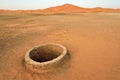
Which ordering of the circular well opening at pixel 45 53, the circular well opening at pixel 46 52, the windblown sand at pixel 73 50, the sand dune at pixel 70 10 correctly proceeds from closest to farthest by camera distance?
the windblown sand at pixel 73 50
the circular well opening at pixel 45 53
the circular well opening at pixel 46 52
the sand dune at pixel 70 10

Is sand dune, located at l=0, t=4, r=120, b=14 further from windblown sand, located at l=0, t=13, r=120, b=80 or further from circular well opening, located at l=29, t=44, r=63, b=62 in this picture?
circular well opening, located at l=29, t=44, r=63, b=62

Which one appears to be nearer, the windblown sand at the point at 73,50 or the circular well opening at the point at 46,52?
the windblown sand at the point at 73,50

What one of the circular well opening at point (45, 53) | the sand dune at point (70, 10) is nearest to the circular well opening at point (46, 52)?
the circular well opening at point (45, 53)

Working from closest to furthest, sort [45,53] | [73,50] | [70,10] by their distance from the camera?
[73,50], [45,53], [70,10]

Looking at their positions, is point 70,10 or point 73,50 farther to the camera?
point 70,10

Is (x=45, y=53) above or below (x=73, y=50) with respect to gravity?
below

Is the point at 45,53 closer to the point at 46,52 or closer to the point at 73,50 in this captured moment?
the point at 46,52

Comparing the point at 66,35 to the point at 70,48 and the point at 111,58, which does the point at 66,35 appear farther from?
the point at 111,58

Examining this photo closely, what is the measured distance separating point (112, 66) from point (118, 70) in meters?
0.20

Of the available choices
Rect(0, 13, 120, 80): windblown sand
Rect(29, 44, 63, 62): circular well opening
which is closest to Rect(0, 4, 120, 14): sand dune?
Rect(0, 13, 120, 80): windblown sand

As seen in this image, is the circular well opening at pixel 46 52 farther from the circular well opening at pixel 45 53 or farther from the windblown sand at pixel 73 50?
the windblown sand at pixel 73 50

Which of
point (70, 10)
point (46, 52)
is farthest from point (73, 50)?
point (70, 10)

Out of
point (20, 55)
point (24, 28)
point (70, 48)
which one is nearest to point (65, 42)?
point (70, 48)

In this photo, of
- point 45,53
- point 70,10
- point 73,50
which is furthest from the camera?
point 70,10
